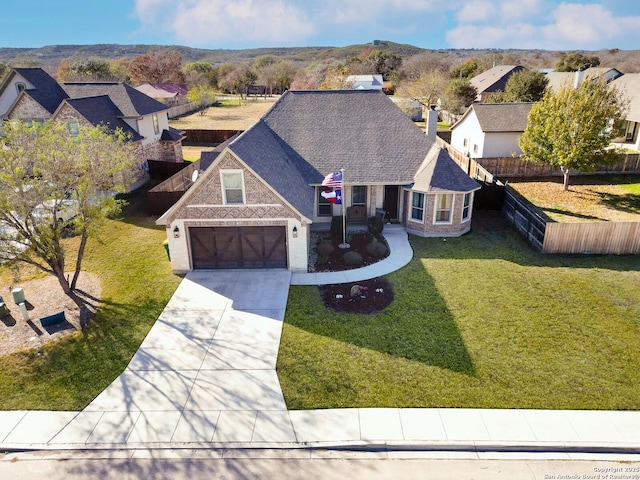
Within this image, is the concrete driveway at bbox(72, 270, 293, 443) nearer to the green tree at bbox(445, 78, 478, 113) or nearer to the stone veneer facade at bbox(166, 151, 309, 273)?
the stone veneer facade at bbox(166, 151, 309, 273)

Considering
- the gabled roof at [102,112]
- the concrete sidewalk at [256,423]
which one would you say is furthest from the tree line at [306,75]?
the concrete sidewalk at [256,423]

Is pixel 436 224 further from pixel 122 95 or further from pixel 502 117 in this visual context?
pixel 122 95

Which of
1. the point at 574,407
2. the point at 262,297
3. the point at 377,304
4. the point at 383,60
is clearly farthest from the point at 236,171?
the point at 383,60

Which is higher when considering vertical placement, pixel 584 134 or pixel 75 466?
pixel 584 134

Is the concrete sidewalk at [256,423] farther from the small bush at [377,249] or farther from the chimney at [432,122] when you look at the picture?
the chimney at [432,122]

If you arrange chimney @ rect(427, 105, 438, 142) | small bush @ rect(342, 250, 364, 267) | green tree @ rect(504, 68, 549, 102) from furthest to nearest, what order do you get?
1. green tree @ rect(504, 68, 549, 102)
2. chimney @ rect(427, 105, 438, 142)
3. small bush @ rect(342, 250, 364, 267)

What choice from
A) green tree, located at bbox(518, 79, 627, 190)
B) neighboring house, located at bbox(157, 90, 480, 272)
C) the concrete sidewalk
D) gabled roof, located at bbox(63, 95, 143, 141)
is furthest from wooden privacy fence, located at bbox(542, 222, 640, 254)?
gabled roof, located at bbox(63, 95, 143, 141)

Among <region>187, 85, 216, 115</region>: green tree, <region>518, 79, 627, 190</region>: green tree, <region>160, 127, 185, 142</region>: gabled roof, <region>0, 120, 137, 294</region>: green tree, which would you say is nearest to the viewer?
<region>0, 120, 137, 294</region>: green tree

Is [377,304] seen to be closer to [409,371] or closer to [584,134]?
[409,371]
